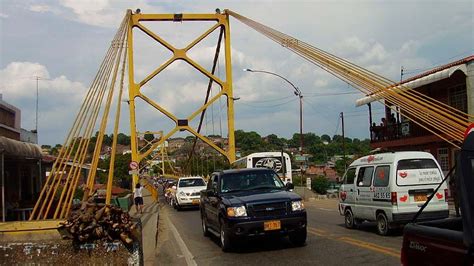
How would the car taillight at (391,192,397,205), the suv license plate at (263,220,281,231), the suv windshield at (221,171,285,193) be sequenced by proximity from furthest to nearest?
the car taillight at (391,192,397,205)
the suv windshield at (221,171,285,193)
the suv license plate at (263,220,281,231)

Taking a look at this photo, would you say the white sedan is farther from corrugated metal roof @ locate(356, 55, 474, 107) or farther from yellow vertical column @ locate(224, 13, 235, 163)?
yellow vertical column @ locate(224, 13, 235, 163)

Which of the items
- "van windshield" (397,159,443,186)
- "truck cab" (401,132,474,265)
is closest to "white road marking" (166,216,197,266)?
"van windshield" (397,159,443,186)

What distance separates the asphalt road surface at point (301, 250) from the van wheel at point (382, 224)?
150 mm

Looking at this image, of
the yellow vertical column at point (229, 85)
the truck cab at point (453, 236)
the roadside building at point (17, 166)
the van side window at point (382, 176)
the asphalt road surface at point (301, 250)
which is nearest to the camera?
the truck cab at point (453, 236)

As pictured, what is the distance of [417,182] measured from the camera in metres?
12.3

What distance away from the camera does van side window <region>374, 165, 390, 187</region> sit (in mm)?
12453

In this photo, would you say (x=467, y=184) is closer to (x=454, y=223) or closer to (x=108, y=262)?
(x=454, y=223)

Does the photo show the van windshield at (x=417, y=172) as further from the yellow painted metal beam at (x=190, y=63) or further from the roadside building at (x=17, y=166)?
the yellow painted metal beam at (x=190, y=63)

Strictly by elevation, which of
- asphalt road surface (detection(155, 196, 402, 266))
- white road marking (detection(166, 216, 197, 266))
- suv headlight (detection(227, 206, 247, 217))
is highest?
suv headlight (detection(227, 206, 247, 217))

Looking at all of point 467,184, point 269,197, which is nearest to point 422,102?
point 269,197

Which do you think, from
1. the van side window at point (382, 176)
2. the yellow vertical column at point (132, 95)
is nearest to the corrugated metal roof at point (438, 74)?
the van side window at point (382, 176)

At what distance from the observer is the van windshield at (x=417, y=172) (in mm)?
12242

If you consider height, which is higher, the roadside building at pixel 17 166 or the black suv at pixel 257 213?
the roadside building at pixel 17 166

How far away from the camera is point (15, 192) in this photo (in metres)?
18.2
